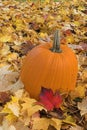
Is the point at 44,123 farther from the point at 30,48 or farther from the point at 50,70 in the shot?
the point at 30,48

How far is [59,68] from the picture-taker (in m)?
1.93

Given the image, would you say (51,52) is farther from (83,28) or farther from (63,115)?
(83,28)

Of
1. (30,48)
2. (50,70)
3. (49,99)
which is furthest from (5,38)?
(49,99)

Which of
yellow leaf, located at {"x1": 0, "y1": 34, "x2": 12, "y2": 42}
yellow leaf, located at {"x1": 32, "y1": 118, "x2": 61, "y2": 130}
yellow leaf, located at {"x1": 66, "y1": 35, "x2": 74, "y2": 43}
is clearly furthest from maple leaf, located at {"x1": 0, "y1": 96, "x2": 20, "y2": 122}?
yellow leaf, located at {"x1": 66, "y1": 35, "x2": 74, "y2": 43}

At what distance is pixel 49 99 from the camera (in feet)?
6.11

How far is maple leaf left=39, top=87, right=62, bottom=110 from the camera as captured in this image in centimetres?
185

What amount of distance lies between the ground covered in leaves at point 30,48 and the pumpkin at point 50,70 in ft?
0.19

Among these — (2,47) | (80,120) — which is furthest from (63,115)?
(2,47)

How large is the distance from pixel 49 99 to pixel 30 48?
0.96 meters

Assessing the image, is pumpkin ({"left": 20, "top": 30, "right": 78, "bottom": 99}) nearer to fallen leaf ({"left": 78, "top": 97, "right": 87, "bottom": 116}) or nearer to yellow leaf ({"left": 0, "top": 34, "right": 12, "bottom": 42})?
fallen leaf ({"left": 78, "top": 97, "right": 87, "bottom": 116})

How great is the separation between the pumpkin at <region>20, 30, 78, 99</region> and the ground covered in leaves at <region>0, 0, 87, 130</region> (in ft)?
0.19

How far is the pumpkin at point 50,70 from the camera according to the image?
1936 millimetres

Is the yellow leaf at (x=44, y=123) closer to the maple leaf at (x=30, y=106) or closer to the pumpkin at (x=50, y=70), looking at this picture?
the maple leaf at (x=30, y=106)

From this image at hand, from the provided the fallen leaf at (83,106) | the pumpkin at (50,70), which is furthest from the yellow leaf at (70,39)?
the fallen leaf at (83,106)
